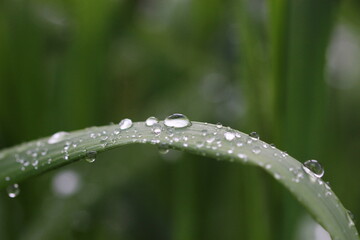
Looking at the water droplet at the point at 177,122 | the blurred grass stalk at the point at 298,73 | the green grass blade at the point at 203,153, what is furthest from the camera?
the blurred grass stalk at the point at 298,73

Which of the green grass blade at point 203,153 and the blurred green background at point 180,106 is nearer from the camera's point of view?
the green grass blade at point 203,153

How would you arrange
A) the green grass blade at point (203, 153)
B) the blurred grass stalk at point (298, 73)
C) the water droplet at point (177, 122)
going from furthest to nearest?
the blurred grass stalk at point (298, 73) → the water droplet at point (177, 122) → the green grass blade at point (203, 153)

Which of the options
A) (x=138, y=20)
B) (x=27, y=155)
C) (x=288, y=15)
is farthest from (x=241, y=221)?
(x=138, y=20)

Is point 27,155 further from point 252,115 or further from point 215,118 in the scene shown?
point 215,118

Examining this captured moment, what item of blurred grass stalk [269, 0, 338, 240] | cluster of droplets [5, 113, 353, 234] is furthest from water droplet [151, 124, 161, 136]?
blurred grass stalk [269, 0, 338, 240]

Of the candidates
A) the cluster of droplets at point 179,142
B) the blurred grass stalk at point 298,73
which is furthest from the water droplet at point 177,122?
the blurred grass stalk at point 298,73

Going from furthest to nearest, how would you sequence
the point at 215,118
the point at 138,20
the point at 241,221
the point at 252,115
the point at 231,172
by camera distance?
1. the point at 138,20
2. the point at 215,118
3. the point at 231,172
4. the point at 241,221
5. the point at 252,115

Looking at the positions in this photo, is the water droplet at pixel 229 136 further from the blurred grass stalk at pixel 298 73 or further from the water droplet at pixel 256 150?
the blurred grass stalk at pixel 298 73

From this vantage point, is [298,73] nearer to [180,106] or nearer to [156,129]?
[156,129]
